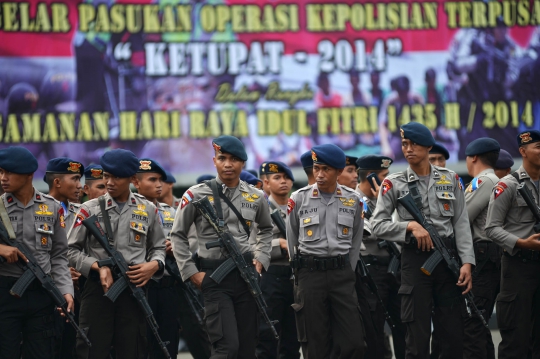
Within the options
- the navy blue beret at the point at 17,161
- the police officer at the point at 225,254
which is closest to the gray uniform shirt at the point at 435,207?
the police officer at the point at 225,254

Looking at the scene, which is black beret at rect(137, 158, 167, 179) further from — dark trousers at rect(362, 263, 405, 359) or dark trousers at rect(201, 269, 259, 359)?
dark trousers at rect(362, 263, 405, 359)

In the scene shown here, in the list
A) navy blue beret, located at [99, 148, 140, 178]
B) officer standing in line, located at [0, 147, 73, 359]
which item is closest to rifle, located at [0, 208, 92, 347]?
officer standing in line, located at [0, 147, 73, 359]

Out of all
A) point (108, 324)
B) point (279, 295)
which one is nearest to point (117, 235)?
point (108, 324)

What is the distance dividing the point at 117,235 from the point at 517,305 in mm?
3622

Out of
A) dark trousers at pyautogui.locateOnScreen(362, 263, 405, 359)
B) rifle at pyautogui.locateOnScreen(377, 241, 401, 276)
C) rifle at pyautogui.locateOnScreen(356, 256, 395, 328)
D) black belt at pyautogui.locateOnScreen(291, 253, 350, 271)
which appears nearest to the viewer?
black belt at pyautogui.locateOnScreen(291, 253, 350, 271)

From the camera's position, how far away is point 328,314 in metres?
7.75

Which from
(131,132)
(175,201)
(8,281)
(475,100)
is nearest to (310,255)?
(8,281)

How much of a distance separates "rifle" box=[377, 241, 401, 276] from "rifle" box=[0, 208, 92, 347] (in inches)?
132

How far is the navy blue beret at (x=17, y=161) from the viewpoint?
22.9ft

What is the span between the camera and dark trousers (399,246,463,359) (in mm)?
7555

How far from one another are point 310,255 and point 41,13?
6729mm

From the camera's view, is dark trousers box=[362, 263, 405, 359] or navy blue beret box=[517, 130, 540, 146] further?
dark trousers box=[362, 263, 405, 359]

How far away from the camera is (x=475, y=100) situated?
13.3m

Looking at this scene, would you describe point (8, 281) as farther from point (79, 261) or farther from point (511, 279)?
point (511, 279)
